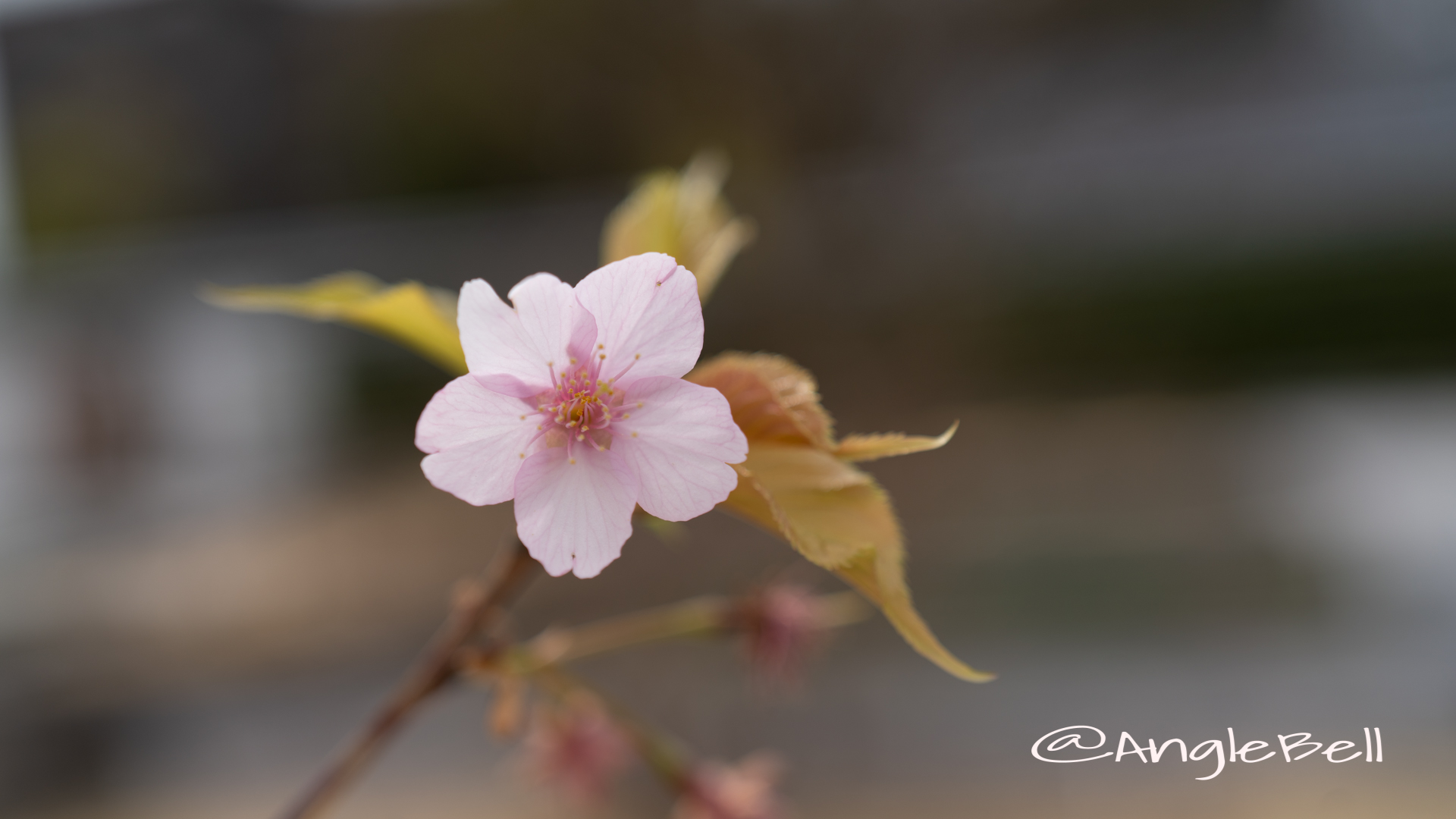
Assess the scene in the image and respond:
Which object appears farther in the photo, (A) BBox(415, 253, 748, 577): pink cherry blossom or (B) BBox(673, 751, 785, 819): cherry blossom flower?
(B) BBox(673, 751, 785, 819): cherry blossom flower

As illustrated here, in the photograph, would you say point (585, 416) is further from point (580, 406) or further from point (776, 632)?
point (776, 632)

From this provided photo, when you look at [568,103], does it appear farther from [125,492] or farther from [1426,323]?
[1426,323]

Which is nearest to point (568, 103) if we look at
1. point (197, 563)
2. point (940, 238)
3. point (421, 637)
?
point (940, 238)

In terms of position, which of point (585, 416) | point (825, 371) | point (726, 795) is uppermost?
point (825, 371)

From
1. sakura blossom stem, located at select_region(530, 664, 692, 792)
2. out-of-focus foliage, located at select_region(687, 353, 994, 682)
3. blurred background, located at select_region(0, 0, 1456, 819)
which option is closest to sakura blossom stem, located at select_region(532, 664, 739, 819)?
sakura blossom stem, located at select_region(530, 664, 692, 792)

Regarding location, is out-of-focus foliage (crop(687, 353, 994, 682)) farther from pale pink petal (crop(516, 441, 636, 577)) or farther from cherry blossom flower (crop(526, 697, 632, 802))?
cherry blossom flower (crop(526, 697, 632, 802))

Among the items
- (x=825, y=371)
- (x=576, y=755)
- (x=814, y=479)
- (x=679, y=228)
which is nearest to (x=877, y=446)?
(x=814, y=479)
